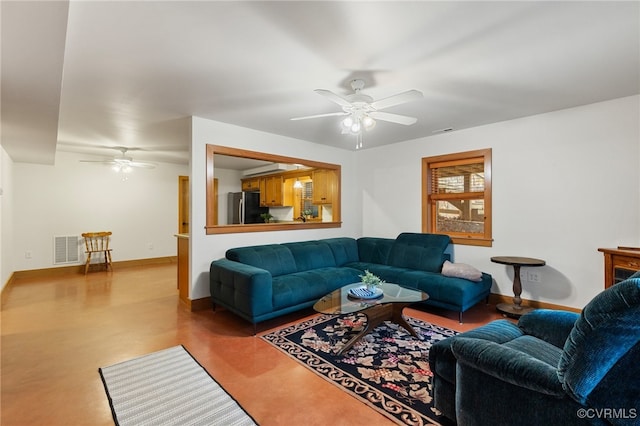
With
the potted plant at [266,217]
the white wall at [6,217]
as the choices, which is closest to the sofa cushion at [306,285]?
the potted plant at [266,217]

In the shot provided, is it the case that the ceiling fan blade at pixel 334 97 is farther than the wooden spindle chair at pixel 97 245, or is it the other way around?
the wooden spindle chair at pixel 97 245

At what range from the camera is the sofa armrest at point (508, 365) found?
1.26 m

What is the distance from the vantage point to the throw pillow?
3641mm

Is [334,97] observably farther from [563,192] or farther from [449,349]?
[563,192]

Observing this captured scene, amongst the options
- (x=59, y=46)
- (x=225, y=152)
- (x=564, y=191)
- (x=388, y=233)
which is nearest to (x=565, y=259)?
(x=564, y=191)

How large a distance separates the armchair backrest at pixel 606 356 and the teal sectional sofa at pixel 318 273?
7.40 feet

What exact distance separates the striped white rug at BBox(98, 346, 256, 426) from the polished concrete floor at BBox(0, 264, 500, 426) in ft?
0.23

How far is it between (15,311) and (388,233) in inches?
216

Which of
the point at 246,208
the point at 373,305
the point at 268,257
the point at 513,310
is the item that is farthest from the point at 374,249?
the point at 246,208

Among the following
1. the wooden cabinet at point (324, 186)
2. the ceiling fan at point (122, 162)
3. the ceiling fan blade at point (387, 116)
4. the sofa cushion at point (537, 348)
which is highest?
the ceiling fan at point (122, 162)

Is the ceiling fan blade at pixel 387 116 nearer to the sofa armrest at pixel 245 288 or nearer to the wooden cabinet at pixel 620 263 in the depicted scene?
the sofa armrest at pixel 245 288

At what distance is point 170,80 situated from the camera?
2717 millimetres

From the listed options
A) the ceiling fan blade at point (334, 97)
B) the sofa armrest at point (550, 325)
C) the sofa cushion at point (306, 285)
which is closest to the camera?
the sofa armrest at point (550, 325)

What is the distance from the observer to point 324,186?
5.90 meters
